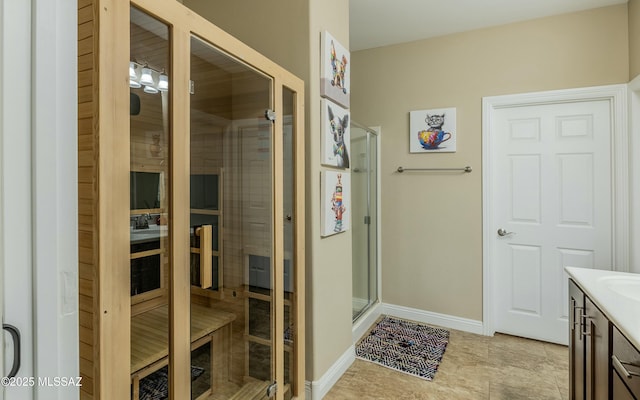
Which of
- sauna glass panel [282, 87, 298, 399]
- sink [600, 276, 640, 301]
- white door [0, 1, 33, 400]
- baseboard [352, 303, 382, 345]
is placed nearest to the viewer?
white door [0, 1, 33, 400]

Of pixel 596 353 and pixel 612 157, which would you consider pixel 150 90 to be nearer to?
pixel 596 353

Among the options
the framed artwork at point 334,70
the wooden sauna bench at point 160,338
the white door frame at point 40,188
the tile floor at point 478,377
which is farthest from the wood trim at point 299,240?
the white door frame at point 40,188

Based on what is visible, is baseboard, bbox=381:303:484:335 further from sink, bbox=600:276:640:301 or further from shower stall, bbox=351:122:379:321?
sink, bbox=600:276:640:301

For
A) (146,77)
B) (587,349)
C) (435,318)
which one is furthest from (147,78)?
(435,318)

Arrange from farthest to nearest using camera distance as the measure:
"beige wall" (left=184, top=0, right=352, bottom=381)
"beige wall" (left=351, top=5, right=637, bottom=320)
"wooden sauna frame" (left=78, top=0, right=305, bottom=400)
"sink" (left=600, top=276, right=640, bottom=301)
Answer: "beige wall" (left=351, top=5, right=637, bottom=320), "beige wall" (left=184, top=0, right=352, bottom=381), "sink" (left=600, top=276, right=640, bottom=301), "wooden sauna frame" (left=78, top=0, right=305, bottom=400)

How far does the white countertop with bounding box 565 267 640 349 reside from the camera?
1088 mm

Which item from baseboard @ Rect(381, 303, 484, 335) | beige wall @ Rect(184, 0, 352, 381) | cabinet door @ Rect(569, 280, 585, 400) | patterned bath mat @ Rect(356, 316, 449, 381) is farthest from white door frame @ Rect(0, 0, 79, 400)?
baseboard @ Rect(381, 303, 484, 335)

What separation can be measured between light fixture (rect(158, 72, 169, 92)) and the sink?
6.61 ft

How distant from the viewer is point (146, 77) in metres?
1.02

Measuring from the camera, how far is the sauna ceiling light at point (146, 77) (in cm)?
100

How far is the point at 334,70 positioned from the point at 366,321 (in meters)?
2.24

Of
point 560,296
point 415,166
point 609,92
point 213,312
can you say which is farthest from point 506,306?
point 213,312

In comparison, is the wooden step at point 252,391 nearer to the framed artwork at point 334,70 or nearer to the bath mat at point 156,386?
the bath mat at point 156,386

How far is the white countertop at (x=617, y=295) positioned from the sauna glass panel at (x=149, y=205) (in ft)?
4.84
